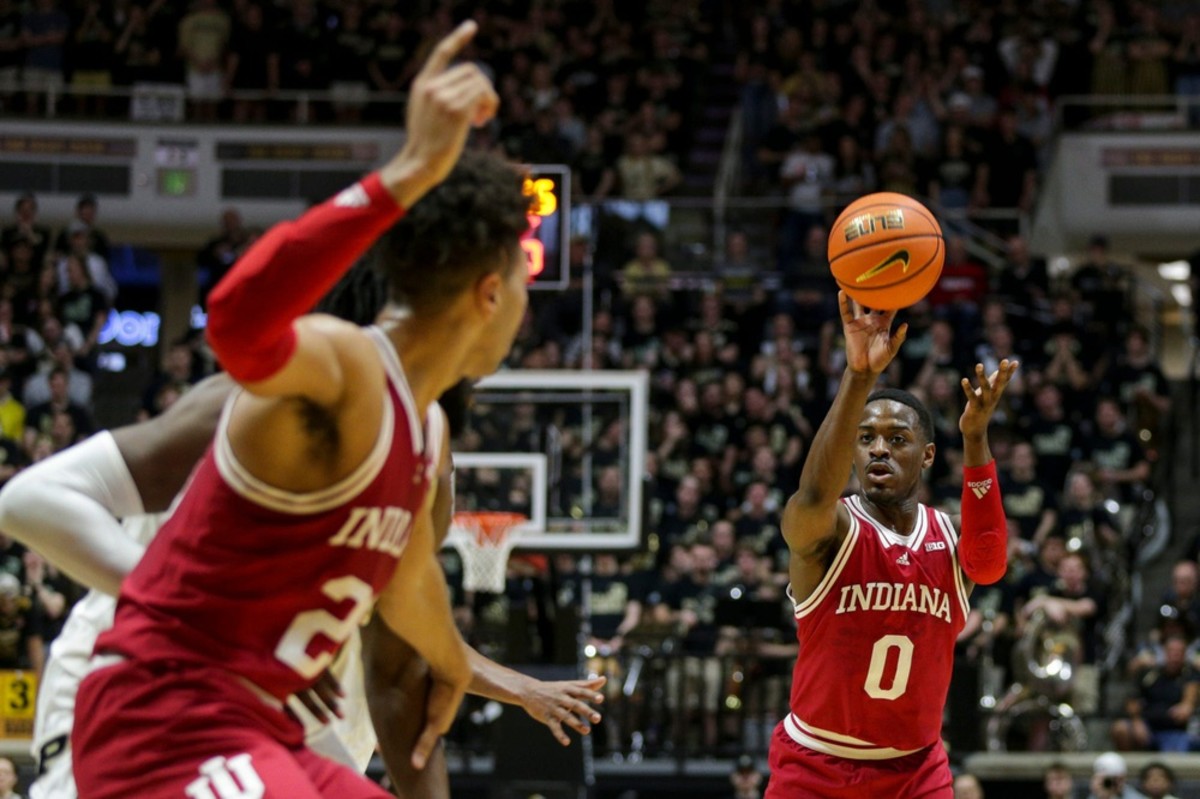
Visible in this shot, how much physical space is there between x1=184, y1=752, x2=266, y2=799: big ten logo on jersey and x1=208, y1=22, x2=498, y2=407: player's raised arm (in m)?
0.69

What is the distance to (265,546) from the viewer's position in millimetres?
3363

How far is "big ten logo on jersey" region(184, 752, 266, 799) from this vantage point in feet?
10.8

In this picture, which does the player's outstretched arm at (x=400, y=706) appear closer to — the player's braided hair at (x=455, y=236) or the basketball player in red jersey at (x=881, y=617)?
the player's braided hair at (x=455, y=236)

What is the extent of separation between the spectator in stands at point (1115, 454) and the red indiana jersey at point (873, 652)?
9949 millimetres

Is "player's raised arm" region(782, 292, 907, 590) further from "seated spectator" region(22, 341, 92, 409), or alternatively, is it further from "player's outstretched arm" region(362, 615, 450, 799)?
"seated spectator" region(22, 341, 92, 409)

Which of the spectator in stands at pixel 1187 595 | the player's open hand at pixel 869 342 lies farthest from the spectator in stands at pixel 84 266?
the player's open hand at pixel 869 342

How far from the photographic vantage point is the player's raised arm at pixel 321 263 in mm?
3139

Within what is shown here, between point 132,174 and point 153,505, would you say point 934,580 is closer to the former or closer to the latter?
point 153,505

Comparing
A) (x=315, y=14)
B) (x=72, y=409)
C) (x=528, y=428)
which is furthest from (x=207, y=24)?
(x=528, y=428)

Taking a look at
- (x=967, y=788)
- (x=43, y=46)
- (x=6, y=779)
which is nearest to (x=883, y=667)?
(x=967, y=788)

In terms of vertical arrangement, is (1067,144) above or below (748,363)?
above

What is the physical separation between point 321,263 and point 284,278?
0.25 feet

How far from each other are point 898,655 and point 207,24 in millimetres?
17835

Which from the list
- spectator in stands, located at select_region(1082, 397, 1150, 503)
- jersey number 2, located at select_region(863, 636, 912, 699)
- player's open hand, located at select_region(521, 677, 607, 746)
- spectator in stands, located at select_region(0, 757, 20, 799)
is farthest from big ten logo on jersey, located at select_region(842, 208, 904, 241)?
spectator in stands, located at select_region(1082, 397, 1150, 503)
